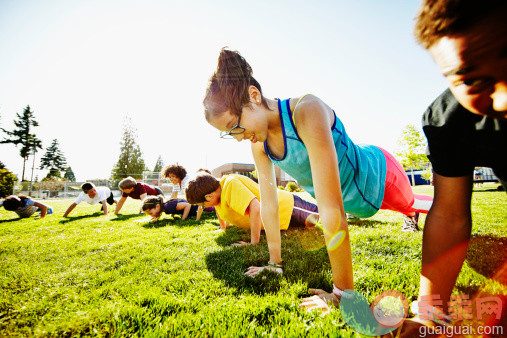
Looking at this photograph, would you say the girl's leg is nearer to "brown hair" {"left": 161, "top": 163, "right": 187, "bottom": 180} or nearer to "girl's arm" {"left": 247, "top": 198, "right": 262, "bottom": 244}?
"girl's arm" {"left": 247, "top": 198, "right": 262, "bottom": 244}

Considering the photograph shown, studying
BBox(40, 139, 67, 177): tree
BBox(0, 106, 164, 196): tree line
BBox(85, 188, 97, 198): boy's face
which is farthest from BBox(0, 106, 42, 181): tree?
BBox(85, 188, 97, 198): boy's face

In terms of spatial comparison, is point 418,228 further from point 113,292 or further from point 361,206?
point 113,292

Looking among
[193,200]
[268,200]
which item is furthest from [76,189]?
[268,200]

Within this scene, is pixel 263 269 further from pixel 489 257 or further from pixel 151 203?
pixel 151 203

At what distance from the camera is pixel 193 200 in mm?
4203

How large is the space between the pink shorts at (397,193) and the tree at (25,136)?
57.9 metres

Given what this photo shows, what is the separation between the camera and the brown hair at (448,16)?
636mm

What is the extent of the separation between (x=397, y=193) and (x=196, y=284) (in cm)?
227

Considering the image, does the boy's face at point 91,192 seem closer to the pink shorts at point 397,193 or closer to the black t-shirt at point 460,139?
the pink shorts at point 397,193

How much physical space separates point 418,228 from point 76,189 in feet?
142

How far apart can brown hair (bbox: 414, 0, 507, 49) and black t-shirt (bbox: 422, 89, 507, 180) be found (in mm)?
477

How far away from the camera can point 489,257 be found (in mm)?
2367

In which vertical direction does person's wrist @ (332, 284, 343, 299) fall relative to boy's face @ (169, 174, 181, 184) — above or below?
below

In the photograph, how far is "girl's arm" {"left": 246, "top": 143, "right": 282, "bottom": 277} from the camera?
92.5 inches
